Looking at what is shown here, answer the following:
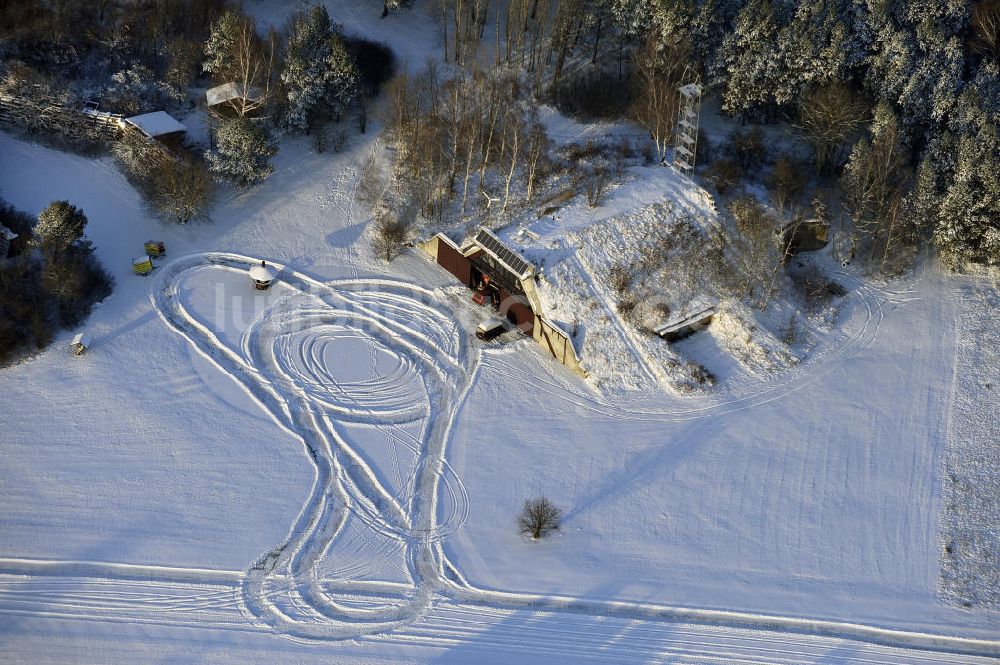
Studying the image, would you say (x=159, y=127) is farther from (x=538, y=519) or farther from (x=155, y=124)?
(x=538, y=519)

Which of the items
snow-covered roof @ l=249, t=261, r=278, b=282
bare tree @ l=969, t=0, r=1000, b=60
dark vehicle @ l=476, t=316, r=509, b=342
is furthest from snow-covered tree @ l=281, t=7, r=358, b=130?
bare tree @ l=969, t=0, r=1000, b=60

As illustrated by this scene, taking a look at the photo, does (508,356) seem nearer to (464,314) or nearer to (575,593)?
(464,314)

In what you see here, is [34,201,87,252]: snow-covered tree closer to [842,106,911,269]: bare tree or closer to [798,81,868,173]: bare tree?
[798,81,868,173]: bare tree

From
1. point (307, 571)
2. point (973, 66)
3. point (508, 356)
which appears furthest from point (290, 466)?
point (973, 66)

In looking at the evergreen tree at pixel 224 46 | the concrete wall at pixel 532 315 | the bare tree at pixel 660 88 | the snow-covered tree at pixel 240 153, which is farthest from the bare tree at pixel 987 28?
the evergreen tree at pixel 224 46

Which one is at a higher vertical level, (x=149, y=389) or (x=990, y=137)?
(x=990, y=137)

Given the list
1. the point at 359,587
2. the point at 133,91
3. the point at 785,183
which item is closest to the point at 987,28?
the point at 785,183
